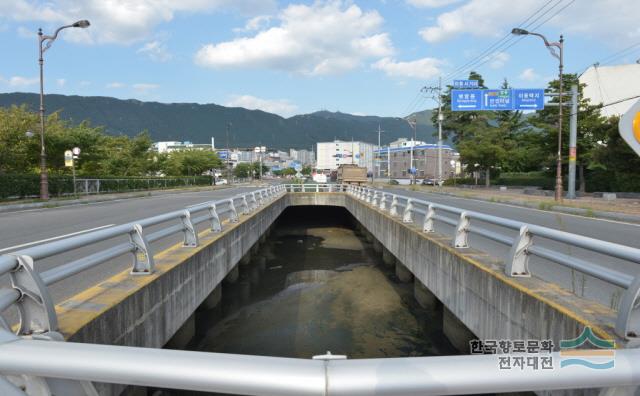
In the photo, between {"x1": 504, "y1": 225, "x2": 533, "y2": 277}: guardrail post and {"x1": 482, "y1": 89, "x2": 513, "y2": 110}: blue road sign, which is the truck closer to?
{"x1": 482, "y1": 89, "x2": 513, "y2": 110}: blue road sign

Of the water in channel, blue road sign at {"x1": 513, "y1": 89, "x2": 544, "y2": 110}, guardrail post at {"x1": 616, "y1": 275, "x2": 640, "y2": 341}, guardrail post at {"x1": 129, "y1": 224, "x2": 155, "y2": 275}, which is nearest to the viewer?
guardrail post at {"x1": 616, "y1": 275, "x2": 640, "y2": 341}

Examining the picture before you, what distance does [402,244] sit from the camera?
472 inches

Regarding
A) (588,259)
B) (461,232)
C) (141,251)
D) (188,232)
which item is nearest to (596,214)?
(588,259)

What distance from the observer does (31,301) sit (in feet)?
10.3

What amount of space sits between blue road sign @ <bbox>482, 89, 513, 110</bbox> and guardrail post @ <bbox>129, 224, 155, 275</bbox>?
30.4m

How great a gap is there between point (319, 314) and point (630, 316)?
8.88 m

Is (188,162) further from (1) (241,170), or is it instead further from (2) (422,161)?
(1) (241,170)

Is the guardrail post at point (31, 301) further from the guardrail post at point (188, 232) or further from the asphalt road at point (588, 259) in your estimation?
the asphalt road at point (588, 259)

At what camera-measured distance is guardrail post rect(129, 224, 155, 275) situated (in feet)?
18.1

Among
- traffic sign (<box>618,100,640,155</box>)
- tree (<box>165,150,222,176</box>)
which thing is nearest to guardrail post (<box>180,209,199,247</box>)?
traffic sign (<box>618,100,640,155</box>)

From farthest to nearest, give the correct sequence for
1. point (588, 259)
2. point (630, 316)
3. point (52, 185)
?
point (52, 185) < point (588, 259) < point (630, 316)

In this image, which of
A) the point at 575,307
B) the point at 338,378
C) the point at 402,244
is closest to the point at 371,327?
the point at 402,244

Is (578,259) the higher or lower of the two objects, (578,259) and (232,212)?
the higher

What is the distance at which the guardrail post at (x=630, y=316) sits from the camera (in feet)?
10.5
